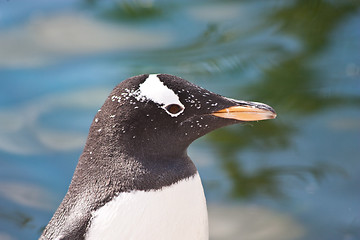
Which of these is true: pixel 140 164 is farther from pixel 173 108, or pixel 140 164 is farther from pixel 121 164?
pixel 173 108

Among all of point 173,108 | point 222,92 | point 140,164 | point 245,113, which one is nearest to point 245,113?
point 245,113

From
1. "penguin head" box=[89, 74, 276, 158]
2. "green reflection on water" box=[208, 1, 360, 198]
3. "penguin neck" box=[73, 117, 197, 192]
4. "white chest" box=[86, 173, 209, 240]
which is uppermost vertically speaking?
"green reflection on water" box=[208, 1, 360, 198]

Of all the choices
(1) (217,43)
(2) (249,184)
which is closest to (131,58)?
(1) (217,43)

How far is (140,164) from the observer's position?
59.0 inches

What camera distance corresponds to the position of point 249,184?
8.65 ft

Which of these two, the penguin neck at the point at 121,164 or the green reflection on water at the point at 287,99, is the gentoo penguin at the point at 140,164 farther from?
the green reflection on water at the point at 287,99

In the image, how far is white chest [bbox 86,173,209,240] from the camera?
1.48m

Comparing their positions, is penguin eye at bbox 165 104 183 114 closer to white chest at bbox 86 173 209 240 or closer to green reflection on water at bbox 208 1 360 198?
white chest at bbox 86 173 209 240

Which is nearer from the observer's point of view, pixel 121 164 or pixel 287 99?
pixel 121 164

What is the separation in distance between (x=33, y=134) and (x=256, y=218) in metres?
1.09

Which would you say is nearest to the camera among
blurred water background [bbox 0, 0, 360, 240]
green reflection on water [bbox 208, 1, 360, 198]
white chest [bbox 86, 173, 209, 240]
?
white chest [bbox 86, 173, 209, 240]

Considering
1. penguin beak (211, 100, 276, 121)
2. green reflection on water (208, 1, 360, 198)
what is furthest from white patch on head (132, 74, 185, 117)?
green reflection on water (208, 1, 360, 198)

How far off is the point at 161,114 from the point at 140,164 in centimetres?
12

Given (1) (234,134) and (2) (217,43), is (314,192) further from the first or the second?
(2) (217,43)
